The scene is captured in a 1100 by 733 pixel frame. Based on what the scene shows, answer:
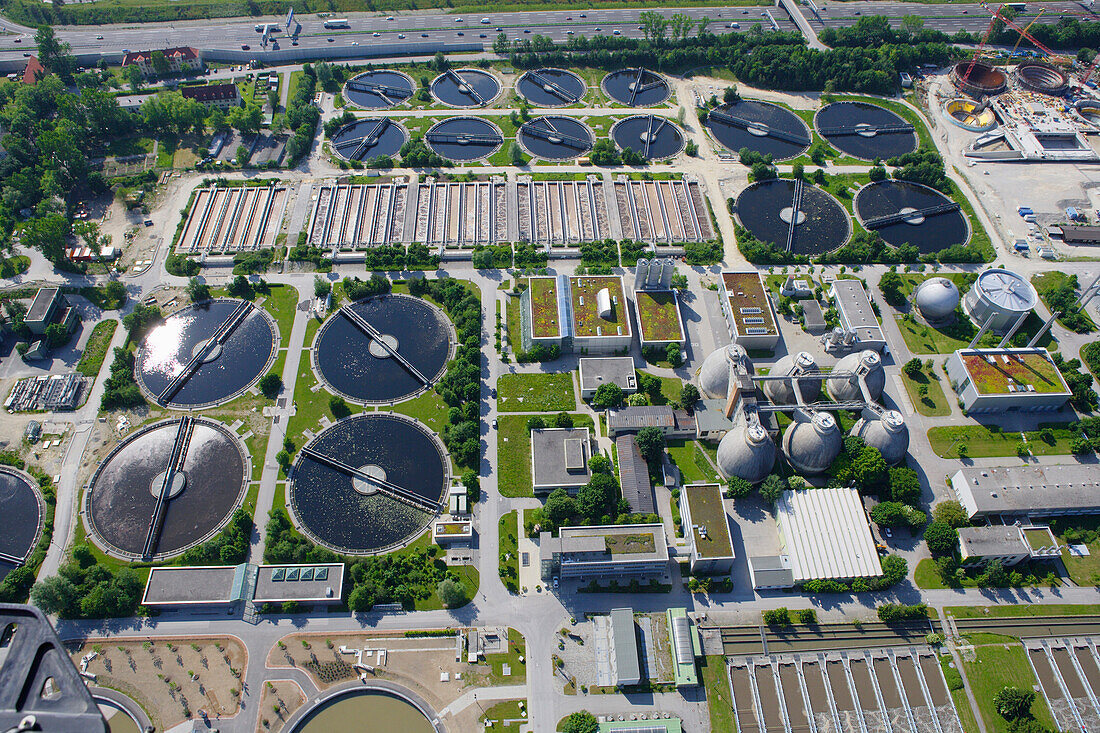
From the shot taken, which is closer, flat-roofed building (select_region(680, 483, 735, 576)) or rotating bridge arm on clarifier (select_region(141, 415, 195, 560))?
flat-roofed building (select_region(680, 483, 735, 576))

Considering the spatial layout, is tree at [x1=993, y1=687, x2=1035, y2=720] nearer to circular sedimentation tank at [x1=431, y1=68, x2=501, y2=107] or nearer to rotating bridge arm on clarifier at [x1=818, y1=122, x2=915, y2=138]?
rotating bridge arm on clarifier at [x1=818, y1=122, x2=915, y2=138]

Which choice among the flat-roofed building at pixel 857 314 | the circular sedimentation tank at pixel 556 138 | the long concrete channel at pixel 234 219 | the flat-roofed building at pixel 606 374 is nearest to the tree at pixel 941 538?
the flat-roofed building at pixel 857 314

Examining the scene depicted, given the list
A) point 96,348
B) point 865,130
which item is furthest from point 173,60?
point 865,130

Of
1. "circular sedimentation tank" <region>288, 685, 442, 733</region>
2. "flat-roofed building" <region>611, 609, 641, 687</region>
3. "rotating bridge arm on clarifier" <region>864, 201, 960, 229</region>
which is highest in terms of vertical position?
"rotating bridge arm on clarifier" <region>864, 201, 960, 229</region>

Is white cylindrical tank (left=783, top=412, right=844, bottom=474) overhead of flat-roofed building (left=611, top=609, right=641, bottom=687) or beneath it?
overhead

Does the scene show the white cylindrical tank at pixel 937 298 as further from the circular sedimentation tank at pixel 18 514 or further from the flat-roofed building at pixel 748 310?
the circular sedimentation tank at pixel 18 514

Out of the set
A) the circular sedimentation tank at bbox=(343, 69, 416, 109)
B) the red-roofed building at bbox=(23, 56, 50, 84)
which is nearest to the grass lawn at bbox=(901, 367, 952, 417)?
the circular sedimentation tank at bbox=(343, 69, 416, 109)
